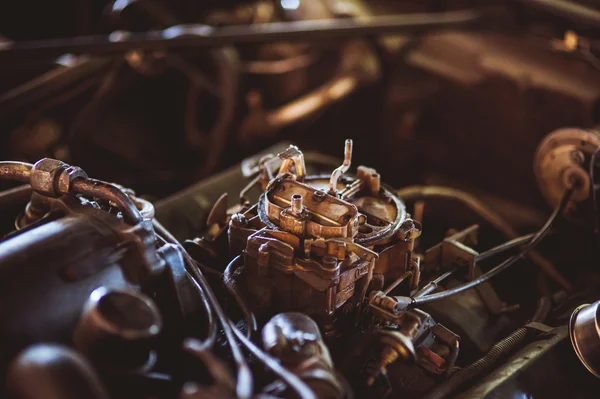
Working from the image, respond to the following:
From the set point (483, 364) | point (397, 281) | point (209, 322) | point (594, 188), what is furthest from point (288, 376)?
point (594, 188)

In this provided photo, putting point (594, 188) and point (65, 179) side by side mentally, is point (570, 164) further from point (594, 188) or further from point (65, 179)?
point (65, 179)

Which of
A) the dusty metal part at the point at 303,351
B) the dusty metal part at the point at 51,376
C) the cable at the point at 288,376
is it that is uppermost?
the dusty metal part at the point at 51,376

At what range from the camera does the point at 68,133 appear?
2.28 m

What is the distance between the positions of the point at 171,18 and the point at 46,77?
0.69m

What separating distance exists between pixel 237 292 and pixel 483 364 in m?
0.55

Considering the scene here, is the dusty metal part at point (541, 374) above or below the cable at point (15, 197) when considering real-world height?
below

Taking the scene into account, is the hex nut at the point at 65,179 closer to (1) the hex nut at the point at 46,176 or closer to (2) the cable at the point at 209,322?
(1) the hex nut at the point at 46,176

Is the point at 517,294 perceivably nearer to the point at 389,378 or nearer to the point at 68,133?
the point at 389,378

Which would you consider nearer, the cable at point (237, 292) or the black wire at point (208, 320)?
the black wire at point (208, 320)

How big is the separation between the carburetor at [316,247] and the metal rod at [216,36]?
1.05 meters

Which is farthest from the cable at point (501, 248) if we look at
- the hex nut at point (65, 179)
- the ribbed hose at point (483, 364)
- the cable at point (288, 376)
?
the hex nut at point (65, 179)

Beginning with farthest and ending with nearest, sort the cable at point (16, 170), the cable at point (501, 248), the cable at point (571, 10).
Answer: the cable at point (571, 10)
the cable at point (501, 248)
the cable at point (16, 170)

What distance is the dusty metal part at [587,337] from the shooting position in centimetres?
126

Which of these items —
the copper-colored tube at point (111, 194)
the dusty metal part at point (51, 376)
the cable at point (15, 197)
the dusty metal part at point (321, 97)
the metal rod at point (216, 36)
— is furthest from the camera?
the dusty metal part at point (321, 97)
